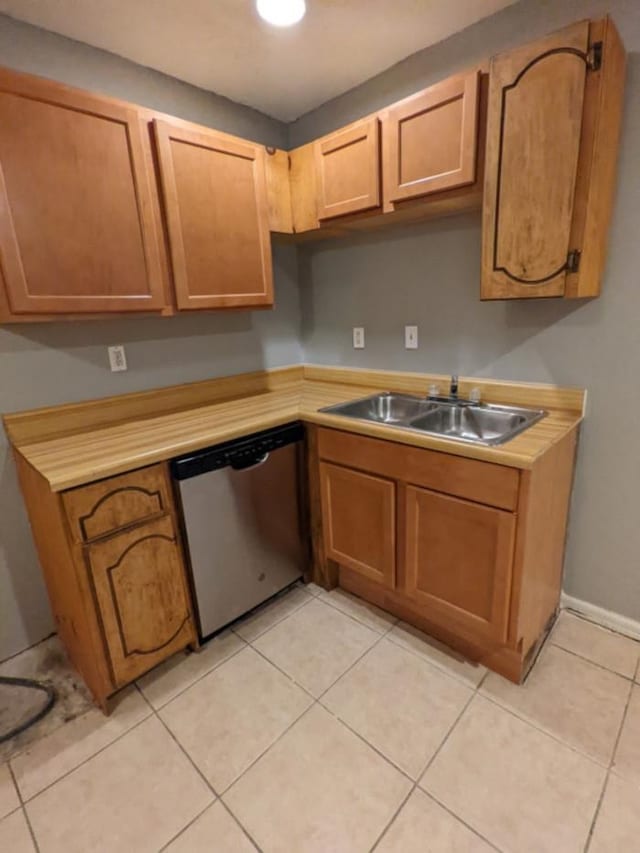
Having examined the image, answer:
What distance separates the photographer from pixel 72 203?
56.1 inches

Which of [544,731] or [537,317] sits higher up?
[537,317]

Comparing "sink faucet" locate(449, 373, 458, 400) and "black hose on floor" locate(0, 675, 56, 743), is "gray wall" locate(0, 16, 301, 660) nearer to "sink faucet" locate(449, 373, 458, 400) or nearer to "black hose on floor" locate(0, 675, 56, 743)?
"black hose on floor" locate(0, 675, 56, 743)

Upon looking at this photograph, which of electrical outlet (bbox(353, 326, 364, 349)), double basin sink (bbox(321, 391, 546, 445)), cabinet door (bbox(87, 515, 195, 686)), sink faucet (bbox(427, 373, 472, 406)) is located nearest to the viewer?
cabinet door (bbox(87, 515, 195, 686))

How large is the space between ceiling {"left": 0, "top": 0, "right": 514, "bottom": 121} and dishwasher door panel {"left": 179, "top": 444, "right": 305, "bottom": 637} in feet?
5.29

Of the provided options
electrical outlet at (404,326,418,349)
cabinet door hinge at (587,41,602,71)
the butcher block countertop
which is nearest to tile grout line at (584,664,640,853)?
the butcher block countertop

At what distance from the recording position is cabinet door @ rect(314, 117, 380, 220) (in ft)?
5.68

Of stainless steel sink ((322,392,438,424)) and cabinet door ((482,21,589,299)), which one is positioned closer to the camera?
cabinet door ((482,21,589,299))

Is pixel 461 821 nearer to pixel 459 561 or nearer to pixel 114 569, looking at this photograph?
pixel 459 561

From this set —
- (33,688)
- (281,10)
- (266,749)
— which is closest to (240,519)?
(266,749)

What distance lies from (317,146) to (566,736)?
2.46 m

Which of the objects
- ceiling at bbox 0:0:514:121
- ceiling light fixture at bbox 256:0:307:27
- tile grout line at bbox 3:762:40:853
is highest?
ceiling at bbox 0:0:514:121

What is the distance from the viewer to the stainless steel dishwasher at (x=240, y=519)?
1.60 m

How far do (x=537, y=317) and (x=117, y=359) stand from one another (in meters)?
1.79

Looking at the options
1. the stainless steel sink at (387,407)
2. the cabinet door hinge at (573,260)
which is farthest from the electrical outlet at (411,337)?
the cabinet door hinge at (573,260)
